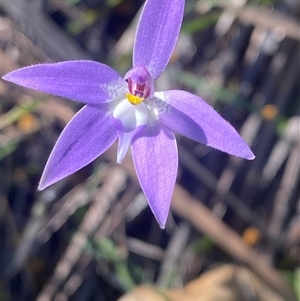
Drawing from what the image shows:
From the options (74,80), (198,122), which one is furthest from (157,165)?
(74,80)

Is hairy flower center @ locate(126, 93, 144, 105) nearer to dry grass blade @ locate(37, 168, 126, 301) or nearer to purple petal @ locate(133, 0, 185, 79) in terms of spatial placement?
purple petal @ locate(133, 0, 185, 79)

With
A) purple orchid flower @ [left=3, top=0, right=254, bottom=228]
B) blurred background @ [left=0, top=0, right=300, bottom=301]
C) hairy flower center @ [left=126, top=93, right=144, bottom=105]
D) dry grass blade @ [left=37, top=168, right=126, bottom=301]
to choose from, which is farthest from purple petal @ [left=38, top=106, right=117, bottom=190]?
dry grass blade @ [left=37, top=168, right=126, bottom=301]

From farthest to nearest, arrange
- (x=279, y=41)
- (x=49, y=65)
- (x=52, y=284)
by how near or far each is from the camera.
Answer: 1. (x=279, y=41)
2. (x=52, y=284)
3. (x=49, y=65)

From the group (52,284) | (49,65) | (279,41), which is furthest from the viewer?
(279,41)

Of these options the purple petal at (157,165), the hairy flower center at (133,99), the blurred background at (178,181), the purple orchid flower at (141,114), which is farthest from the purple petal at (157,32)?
the blurred background at (178,181)

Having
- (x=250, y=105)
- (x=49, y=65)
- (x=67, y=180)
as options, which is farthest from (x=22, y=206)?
(x=49, y=65)

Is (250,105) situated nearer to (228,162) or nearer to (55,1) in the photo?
(228,162)
